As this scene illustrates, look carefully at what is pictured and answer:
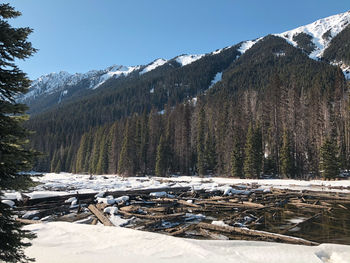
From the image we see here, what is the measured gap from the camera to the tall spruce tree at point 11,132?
4.96m

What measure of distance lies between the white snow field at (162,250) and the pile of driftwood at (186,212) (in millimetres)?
1940

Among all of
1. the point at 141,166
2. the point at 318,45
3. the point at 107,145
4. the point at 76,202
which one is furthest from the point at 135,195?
the point at 318,45

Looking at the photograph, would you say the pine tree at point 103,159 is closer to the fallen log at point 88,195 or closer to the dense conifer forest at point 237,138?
the dense conifer forest at point 237,138

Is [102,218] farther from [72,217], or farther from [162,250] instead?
[162,250]

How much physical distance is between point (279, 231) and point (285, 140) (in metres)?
31.8

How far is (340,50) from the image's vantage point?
135 m

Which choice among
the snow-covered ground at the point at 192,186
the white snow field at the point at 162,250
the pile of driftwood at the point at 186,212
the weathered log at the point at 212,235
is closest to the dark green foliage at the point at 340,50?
the snow-covered ground at the point at 192,186

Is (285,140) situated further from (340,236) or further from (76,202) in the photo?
(76,202)

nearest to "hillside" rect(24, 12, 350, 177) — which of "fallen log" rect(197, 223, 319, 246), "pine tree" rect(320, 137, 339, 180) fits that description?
"pine tree" rect(320, 137, 339, 180)

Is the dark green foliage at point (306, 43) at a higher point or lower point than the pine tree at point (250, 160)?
higher

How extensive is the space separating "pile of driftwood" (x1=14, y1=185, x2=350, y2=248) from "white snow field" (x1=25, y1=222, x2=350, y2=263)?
194 centimetres

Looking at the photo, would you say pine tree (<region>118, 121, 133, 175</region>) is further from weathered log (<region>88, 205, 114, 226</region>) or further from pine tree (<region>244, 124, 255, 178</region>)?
weathered log (<region>88, 205, 114, 226</region>)

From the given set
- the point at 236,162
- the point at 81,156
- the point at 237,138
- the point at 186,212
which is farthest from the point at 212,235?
the point at 81,156

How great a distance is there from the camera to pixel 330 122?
4478cm
